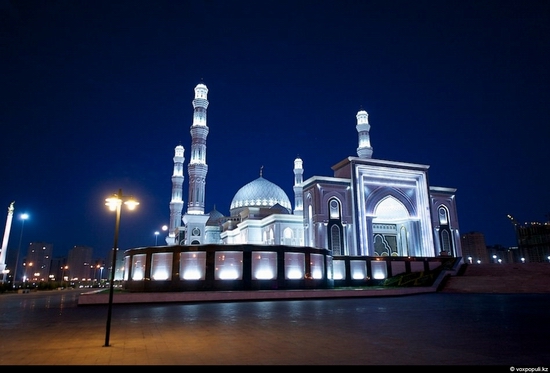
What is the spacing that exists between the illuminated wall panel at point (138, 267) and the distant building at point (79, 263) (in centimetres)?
10702

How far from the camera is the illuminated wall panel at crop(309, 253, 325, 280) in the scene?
2864cm

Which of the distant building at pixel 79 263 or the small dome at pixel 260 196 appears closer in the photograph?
the small dome at pixel 260 196

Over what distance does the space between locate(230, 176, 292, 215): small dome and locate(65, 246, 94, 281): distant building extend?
79.1 meters

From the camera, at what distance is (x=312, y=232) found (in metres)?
43.0

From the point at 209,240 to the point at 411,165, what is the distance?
114 ft

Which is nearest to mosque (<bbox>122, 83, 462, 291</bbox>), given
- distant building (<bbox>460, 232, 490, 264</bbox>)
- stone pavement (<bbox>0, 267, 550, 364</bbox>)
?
stone pavement (<bbox>0, 267, 550, 364</bbox>)

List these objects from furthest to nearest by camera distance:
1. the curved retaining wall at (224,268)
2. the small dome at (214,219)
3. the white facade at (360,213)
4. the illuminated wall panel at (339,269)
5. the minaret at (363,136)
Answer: the small dome at (214,219)
the minaret at (363,136)
the white facade at (360,213)
the illuminated wall panel at (339,269)
the curved retaining wall at (224,268)

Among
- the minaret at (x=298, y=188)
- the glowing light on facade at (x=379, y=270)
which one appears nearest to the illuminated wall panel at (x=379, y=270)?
the glowing light on facade at (x=379, y=270)

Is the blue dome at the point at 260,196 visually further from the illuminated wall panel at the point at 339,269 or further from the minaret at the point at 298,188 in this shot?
the illuminated wall panel at the point at 339,269

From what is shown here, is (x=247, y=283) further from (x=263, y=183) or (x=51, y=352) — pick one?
(x=263, y=183)

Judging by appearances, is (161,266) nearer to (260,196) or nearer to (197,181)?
(197,181)

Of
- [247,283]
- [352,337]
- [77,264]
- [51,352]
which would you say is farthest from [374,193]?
[77,264]

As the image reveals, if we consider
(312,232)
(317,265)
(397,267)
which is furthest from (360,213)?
(317,265)

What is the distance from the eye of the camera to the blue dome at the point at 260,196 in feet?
213
